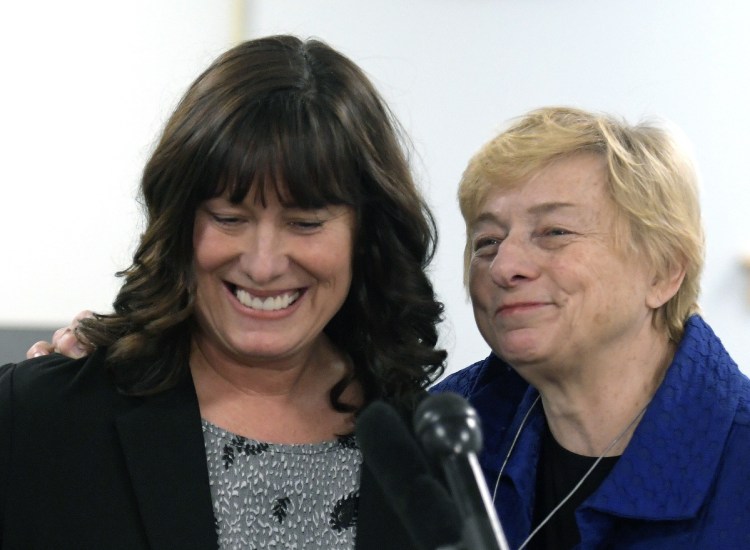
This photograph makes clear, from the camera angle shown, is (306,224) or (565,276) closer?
(306,224)

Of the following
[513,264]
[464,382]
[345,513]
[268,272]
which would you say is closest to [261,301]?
[268,272]

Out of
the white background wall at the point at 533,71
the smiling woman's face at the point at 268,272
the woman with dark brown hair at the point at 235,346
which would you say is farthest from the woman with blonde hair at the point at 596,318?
the white background wall at the point at 533,71

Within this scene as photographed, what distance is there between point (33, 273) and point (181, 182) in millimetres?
1743

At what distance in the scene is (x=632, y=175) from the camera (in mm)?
1803

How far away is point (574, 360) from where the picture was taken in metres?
1.80

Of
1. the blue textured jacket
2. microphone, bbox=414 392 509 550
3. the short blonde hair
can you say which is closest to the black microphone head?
microphone, bbox=414 392 509 550

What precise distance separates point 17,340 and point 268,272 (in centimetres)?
175

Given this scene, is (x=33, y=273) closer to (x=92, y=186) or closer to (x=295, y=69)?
(x=92, y=186)

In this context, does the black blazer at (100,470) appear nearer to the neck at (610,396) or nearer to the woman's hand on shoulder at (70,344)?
the woman's hand on shoulder at (70,344)

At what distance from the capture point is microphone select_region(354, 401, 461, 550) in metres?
0.78

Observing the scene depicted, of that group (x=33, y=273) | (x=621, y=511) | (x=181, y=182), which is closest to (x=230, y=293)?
(x=181, y=182)

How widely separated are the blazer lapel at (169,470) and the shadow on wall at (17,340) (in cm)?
158

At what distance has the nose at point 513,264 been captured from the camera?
178cm

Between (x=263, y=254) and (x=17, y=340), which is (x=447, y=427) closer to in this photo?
(x=263, y=254)
